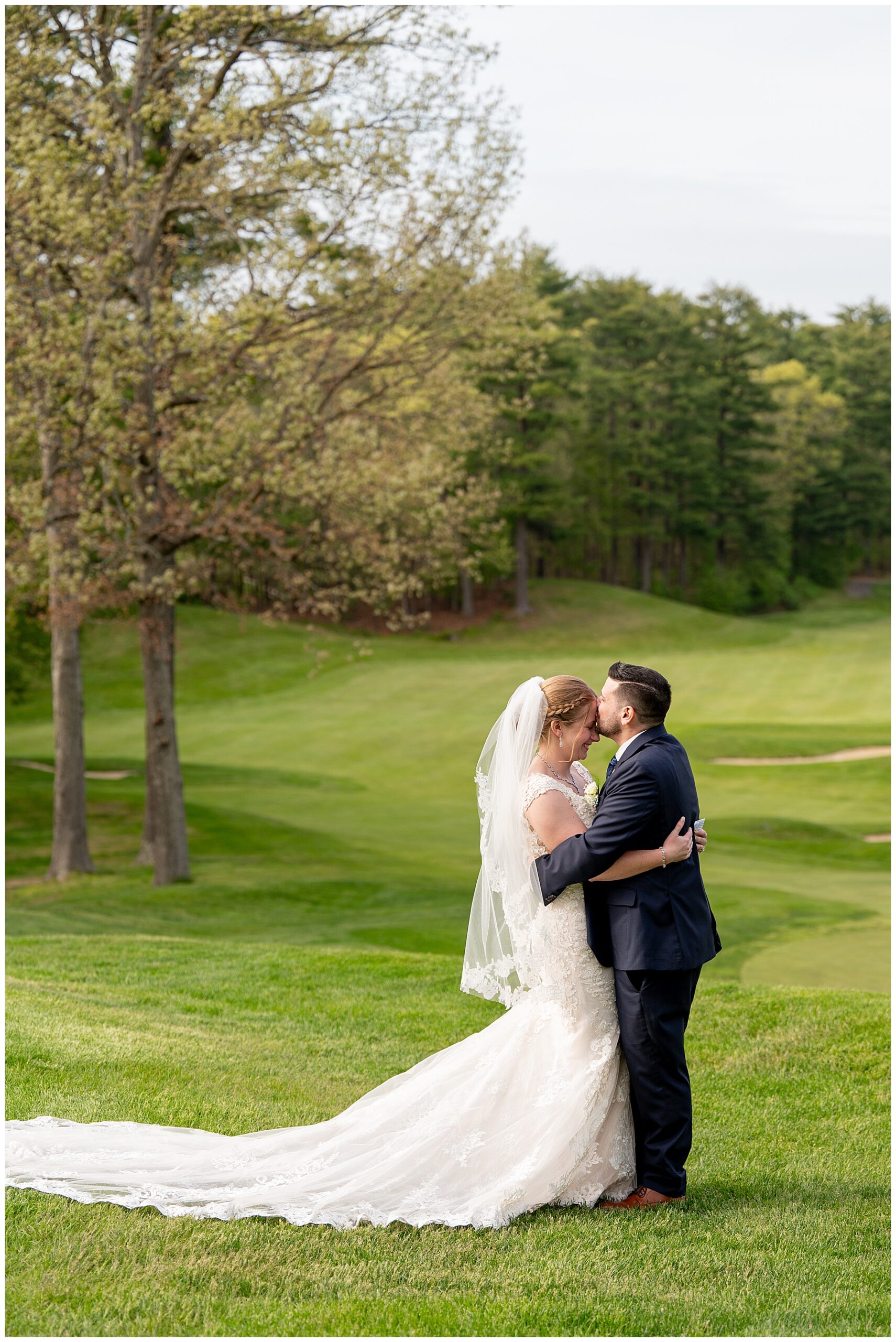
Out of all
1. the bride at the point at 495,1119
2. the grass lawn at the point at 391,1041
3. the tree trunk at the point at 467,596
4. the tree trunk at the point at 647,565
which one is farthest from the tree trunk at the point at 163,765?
the tree trunk at the point at 647,565

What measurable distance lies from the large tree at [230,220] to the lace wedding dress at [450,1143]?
1060 centimetres

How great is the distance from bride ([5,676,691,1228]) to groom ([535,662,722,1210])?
88 millimetres

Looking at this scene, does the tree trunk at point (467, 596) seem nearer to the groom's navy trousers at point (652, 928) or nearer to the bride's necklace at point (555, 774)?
the bride's necklace at point (555, 774)

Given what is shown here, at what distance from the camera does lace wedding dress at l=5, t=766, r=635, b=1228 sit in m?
4.75

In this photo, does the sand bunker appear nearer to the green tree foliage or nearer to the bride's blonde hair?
the bride's blonde hair

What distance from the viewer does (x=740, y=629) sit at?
5644 centimetres

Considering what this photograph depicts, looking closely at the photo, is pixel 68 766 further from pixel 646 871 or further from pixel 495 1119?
pixel 646 871

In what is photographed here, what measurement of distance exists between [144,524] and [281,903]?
5305mm

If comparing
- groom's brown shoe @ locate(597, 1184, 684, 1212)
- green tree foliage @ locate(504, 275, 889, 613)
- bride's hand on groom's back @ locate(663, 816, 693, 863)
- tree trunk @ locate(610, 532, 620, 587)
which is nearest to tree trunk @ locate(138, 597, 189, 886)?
groom's brown shoe @ locate(597, 1184, 684, 1212)

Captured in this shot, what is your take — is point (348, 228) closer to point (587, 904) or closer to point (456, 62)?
point (456, 62)

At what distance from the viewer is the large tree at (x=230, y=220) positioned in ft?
49.0

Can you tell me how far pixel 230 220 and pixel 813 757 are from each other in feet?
58.0

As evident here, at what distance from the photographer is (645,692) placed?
5.14m

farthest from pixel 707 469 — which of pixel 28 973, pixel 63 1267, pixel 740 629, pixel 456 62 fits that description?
pixel 63 1267
